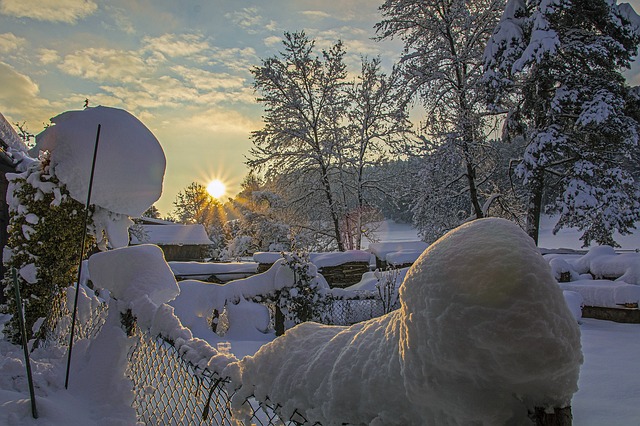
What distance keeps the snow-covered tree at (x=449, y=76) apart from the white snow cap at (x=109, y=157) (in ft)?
34.7

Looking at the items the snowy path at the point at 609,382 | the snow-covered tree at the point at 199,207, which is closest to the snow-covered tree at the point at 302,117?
the snowy path at the point at 609,382

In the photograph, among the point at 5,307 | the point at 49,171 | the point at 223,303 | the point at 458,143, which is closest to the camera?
the point at 49,171

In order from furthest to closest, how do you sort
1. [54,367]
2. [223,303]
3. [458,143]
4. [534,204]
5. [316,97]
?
[316,97], [458,143], [534,204], [223,303], [54,367]

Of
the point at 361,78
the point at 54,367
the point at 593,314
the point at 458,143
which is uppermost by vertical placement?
the point at 361,78

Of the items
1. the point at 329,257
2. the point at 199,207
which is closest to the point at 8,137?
the point at 329,257

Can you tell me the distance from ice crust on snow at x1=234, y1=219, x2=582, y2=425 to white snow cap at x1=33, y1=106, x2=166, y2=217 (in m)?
3.47

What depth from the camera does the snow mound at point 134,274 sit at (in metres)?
2.92

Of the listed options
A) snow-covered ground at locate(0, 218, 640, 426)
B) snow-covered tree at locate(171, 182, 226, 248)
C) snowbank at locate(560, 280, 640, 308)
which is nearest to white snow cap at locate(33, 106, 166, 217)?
snow-covered ground at locate(0, 218, 640, 426)

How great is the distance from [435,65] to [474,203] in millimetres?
4848

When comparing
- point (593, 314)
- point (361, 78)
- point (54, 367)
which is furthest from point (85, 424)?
point (361, 78)

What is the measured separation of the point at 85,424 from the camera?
2.28 metres

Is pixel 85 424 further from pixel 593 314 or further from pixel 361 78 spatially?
pixel 361 78

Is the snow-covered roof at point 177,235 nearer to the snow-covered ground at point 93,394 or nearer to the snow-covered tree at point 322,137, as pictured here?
the snow-covered tree at point 322,137

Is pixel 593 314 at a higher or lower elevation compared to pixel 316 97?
lower
